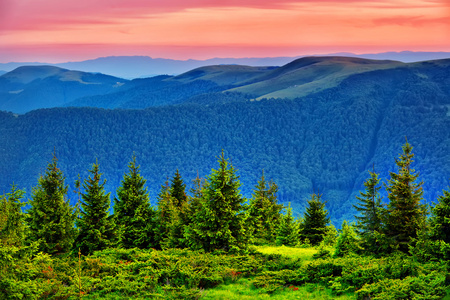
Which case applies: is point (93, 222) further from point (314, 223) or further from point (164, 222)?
point (314, 223)

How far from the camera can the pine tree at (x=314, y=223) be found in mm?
46719

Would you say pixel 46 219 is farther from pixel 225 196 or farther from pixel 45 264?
pixel 225 196

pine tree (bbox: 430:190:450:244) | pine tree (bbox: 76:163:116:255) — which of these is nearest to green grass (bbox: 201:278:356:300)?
pine tree (bbox: 430:190:450:244)

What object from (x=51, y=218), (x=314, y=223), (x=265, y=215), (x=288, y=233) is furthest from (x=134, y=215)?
(x=265, y=215)

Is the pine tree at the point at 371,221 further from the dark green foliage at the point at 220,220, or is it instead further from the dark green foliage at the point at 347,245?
the dark green foliage at the point at 220,220

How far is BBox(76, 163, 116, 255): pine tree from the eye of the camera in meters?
37.2

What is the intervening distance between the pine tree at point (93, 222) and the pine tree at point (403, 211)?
2039 centimetres

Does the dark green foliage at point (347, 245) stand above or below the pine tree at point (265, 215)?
below

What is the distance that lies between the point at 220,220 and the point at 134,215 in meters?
9.42

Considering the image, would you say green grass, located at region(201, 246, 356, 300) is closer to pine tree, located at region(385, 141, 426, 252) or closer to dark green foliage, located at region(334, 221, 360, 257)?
dark green foliage, located at region(334, 221, 360, 257)

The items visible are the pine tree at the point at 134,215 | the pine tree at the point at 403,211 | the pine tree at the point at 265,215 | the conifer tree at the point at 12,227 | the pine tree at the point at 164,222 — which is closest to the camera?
the conifer tree at the point at 12,227

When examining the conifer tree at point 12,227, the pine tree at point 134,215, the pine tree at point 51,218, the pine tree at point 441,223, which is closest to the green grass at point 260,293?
the pine tree at point 441,223

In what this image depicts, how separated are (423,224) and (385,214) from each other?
369 centimetres

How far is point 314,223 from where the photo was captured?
156ft
